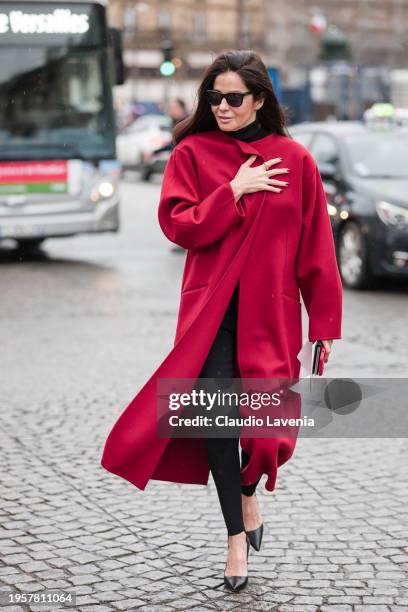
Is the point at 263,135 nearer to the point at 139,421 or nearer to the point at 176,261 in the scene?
the point at 139,421

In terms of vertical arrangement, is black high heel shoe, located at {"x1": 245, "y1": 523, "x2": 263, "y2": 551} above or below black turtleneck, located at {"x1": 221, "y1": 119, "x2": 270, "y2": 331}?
below

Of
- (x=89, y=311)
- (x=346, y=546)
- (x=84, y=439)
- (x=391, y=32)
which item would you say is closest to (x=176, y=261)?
(x=89, y=311)

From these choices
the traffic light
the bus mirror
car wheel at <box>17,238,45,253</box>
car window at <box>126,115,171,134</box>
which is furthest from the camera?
car window at <box>126,115,171,134</box>

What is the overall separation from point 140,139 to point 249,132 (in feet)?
85.7

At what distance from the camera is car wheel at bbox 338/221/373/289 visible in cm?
1147

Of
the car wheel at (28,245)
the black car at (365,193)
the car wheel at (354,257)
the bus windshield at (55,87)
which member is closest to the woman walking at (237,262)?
the black car at (365,193)

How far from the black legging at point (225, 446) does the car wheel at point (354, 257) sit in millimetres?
7586

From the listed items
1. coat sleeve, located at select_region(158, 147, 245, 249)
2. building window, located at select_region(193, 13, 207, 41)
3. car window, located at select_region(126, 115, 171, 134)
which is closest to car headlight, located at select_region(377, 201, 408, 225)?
coat sleeve, located at select_region(158, 147, 245, 249)

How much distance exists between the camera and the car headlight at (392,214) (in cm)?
1113

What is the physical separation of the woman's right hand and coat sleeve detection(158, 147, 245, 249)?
0.03 meters

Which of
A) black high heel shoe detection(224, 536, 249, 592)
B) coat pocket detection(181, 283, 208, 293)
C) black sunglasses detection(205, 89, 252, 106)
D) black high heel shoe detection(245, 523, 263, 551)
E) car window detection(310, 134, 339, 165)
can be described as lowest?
car window detection(310, 134, 339, 165)

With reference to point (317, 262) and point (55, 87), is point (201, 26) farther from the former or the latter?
point (317, 262)

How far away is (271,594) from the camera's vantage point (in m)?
3.95

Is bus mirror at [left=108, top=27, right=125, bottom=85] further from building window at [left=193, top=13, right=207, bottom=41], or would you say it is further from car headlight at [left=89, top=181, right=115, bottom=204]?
building window at [left=193, top=13, right=207, bottom=41]
